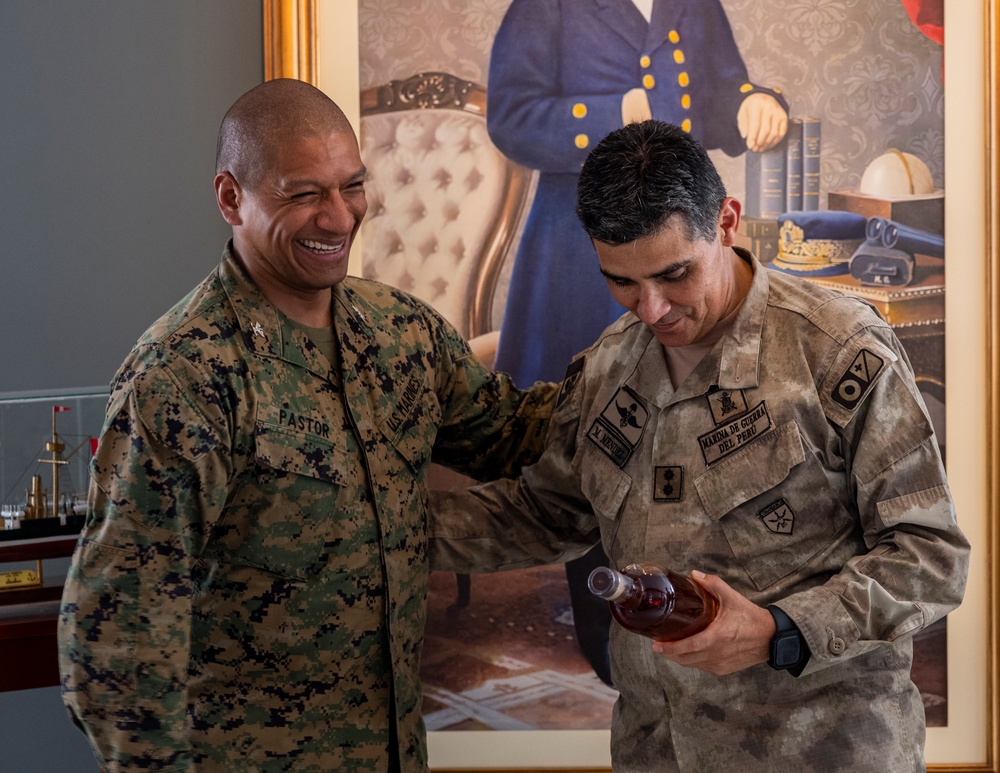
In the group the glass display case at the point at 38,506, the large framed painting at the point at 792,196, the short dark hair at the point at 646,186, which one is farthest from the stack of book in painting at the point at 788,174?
the glass display case at the point at 38,506

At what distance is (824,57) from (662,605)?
1.36 meters

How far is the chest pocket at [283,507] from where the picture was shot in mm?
1590

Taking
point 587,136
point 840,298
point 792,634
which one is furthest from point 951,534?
point 587,136

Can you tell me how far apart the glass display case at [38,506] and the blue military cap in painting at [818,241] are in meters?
1.45

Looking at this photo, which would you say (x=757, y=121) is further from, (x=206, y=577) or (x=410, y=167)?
(x=206, y=577)

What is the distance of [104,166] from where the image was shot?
2.28m

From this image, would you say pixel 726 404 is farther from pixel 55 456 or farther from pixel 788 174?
pixel 55 456

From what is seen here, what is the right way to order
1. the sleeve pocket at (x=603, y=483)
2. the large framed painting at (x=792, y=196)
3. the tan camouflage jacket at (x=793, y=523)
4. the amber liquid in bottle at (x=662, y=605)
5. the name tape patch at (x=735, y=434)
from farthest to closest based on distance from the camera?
the large framed painting at (x=792, y=196), the sleeve pocket at (x=603, y=483), the name tape patch at (x=735, y=434), the tan camouflage jacket at (x=793, y=523), the amber liquid in bottle at (x=662, y=605)

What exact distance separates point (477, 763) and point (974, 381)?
4.57ft

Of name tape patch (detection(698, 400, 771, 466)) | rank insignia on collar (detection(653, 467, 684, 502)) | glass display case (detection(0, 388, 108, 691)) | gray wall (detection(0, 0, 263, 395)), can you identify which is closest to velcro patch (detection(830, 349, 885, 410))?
name tape patch (detection(698, 400, 771, 466))

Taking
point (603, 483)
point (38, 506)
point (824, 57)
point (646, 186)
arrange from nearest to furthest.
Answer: point (646, 186), point (603, 483), point (38, 506), point (824, 57)

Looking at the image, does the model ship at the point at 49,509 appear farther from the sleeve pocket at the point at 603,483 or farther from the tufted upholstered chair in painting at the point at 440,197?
the sleeve pocket at the point at 603,483

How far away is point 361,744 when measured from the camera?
1709 mm

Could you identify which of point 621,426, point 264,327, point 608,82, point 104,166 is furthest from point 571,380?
point 104,166
